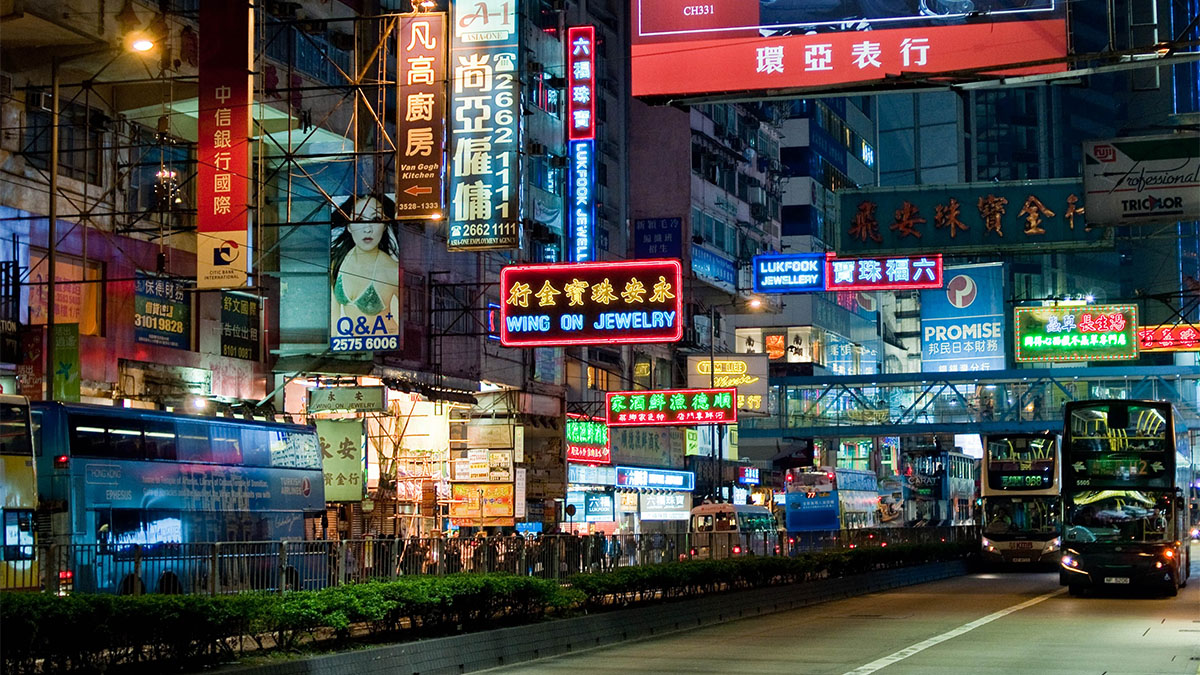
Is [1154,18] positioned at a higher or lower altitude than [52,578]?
higher

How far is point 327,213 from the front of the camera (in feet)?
122

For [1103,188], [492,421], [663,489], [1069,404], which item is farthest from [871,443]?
[1103,188]

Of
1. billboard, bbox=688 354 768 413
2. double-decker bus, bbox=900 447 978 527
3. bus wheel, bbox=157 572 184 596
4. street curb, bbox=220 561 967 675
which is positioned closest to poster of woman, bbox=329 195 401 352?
street curb, bbox=220 561 967 675

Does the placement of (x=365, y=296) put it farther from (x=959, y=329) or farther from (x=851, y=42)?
(x=959, y=329)

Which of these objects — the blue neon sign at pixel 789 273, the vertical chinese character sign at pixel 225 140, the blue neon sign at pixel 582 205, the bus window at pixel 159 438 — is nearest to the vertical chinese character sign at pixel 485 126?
the vertical chinese character sign at pixel 225 140

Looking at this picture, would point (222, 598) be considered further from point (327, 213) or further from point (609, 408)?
point (609, 408)

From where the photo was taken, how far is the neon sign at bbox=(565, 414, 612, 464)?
49812mm

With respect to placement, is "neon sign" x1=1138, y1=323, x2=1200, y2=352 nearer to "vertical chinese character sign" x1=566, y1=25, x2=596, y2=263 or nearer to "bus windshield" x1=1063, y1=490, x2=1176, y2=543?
"bus windshield" x1=1063, y1=490, x2=1176, y2=543

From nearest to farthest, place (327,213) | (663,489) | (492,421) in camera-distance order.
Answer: (327,213) < (492,421) < (663,489)

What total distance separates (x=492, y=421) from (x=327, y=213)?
9.59m

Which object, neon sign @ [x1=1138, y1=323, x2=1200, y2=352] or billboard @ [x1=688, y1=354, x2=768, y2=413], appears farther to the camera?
billboard @ [x1=688, y1=354, x2=768, y2=413]

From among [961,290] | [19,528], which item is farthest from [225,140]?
[961,290]

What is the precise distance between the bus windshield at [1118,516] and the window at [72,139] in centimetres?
2253

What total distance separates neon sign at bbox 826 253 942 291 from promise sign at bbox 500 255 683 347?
4894 mm
